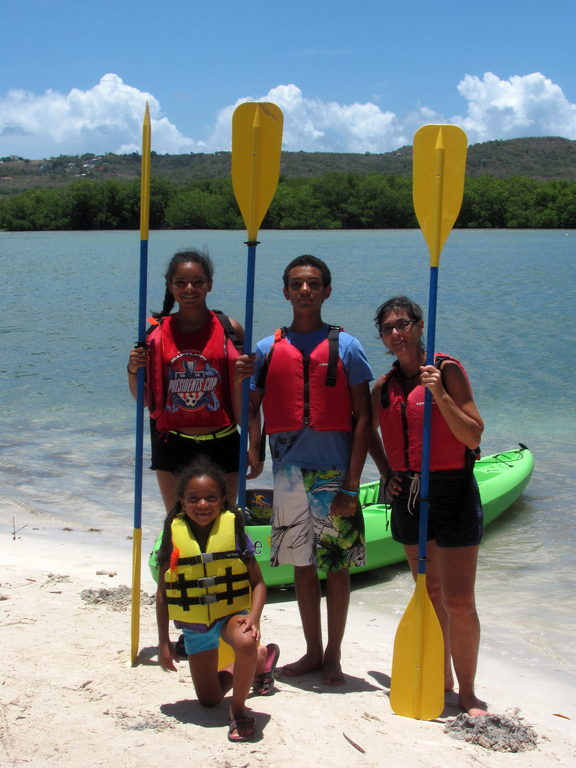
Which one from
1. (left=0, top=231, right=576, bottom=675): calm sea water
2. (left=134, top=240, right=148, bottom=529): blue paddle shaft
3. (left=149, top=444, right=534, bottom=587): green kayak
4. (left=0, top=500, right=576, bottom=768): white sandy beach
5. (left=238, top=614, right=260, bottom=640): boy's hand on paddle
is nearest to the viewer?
(left=0, top=500, right=576, bottom=768): white sandy beach

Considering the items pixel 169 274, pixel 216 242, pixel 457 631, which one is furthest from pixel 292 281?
pixel 216 242

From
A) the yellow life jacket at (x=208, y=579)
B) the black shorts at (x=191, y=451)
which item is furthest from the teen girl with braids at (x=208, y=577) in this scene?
the black shorts at (x=191, y=451)

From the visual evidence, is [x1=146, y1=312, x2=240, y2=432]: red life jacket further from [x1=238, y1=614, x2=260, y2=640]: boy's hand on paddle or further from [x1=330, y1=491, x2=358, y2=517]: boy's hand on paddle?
[x1=238, y1=614, x2=260, y2=640]: boy's hand on paddle

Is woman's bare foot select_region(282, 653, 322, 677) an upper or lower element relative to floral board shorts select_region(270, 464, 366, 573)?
lower

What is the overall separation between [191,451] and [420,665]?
4.13 ft

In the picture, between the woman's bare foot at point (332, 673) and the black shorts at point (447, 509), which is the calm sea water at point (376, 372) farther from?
the black shorts at point (447, 509)

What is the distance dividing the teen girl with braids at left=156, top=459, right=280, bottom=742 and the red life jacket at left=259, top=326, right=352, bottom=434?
45cm

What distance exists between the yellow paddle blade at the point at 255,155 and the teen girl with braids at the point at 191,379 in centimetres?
33

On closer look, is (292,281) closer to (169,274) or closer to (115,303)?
(169,274)

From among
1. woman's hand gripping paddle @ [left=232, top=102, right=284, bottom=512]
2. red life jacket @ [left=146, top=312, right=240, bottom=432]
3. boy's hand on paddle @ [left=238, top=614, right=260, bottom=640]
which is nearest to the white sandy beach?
boy's hand on paddle @ [left=238, top=614, right=260, bottom=640]

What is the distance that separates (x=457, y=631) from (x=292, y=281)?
156 centimetres

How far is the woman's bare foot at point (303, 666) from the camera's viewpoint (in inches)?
145

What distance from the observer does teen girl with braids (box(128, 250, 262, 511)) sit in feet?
11.6

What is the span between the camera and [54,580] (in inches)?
191
